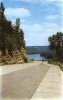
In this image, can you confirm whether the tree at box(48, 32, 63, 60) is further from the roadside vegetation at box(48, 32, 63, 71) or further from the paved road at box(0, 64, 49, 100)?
the paved road at box(0, 64, 49, 100)

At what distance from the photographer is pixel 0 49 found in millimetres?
54906

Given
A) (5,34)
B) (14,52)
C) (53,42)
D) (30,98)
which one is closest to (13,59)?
(14,52)

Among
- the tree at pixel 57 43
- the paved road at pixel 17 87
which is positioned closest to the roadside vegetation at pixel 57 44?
the tree at pixel 57 43

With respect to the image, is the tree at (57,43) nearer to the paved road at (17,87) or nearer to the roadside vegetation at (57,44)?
the roadside vegetation at (57,44)

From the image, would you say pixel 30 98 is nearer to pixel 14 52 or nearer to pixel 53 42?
pixel 14 52

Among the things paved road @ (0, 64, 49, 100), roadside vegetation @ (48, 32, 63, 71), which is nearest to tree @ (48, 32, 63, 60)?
roadside vegetation @ (48, 32, 63, 71)

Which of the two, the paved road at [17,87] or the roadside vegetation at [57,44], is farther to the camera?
the roadside vegetation at [57,44]

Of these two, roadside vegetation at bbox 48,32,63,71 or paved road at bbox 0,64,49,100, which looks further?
roadside vegetation at bbox 48,32,63,71

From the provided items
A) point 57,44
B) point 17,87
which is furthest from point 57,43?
point 17,87

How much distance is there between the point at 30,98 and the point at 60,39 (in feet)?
319

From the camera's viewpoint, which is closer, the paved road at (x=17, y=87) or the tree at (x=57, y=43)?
the paved road at (x=17, y=87)

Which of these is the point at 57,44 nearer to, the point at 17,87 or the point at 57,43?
the point at 57,43

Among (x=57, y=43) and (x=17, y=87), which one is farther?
(x=57, y=43)

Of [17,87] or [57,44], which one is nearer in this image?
[17,87]
